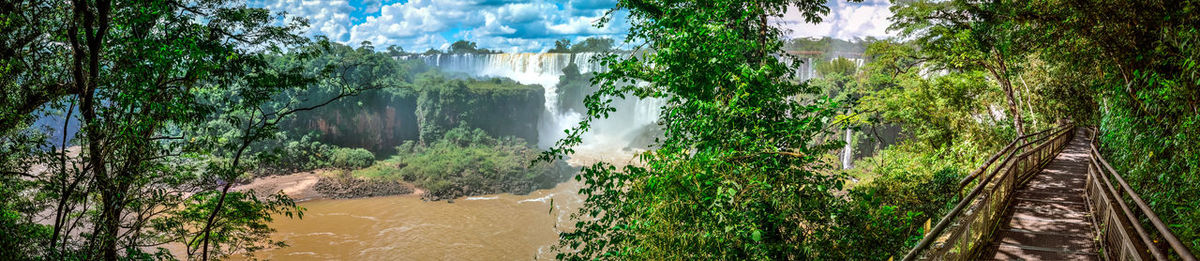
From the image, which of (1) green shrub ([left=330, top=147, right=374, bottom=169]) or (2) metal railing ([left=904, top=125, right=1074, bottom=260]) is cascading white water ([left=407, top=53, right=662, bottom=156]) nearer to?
(1) green shrub ([left=330, top=147, right=374, bottom=169])

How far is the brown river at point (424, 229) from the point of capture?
67.7 feet

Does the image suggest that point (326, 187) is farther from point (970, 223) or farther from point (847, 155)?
point (970, 223)

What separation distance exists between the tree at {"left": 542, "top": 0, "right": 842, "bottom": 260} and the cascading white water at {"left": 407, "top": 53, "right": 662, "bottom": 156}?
127 ft

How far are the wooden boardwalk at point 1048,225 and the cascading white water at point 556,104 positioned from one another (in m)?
37.5

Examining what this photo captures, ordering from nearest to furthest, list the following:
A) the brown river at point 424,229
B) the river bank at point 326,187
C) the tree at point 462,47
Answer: the brown river at point 424,229 < the river bank at point 326,187 < the tree at point 462,47

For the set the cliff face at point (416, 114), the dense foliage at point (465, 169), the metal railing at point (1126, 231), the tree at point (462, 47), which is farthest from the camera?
the tree at point (462, 47)

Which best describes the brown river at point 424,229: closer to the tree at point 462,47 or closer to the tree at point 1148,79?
the tree at point 1148,79

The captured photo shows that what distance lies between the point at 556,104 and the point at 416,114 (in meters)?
14.2

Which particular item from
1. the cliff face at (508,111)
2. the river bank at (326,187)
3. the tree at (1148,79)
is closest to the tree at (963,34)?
the tree at (1148,79)

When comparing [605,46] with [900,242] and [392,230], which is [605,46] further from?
[900,242]

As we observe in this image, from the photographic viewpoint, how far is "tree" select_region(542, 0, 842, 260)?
17.9 ft

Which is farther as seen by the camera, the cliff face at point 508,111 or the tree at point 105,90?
the cliff face at point 508,111

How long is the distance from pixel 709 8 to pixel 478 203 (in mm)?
24333

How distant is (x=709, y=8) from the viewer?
7180mm
